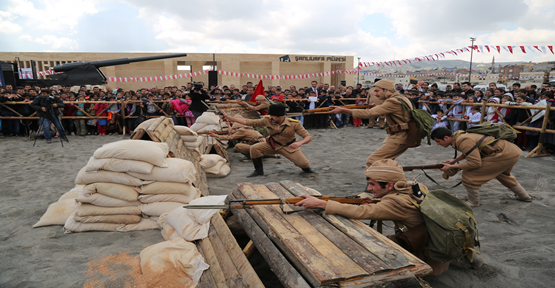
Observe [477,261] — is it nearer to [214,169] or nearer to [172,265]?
[172,265]

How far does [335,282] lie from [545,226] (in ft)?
11.4

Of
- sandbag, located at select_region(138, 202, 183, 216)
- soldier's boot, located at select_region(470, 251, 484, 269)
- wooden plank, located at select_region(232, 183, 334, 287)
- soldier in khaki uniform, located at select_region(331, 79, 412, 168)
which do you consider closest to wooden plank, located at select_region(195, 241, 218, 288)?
wooden plank, located at select_region(232, 183, 334, 287)

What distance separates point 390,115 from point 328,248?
131 inches

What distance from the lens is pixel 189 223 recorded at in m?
3.24

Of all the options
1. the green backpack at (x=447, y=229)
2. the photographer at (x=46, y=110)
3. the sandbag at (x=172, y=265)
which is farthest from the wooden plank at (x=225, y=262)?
the photographer at (x=46, y=110)

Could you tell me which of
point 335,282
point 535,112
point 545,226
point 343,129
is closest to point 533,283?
point 545,226

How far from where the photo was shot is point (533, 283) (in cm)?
270

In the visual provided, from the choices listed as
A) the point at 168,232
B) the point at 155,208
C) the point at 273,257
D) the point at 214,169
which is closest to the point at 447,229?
Result: the point at 273,257

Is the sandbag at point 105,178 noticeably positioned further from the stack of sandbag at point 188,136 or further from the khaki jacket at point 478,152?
the khaki jacket at point 478,152

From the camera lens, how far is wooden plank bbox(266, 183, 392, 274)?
6.14ft

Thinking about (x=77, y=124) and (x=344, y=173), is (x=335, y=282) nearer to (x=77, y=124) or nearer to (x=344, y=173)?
(x=344, y=173)

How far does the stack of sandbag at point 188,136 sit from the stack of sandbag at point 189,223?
2.59m

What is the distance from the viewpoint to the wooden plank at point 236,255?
2.24 metres

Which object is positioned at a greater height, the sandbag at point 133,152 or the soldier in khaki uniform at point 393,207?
the sandbag at point 133,152
